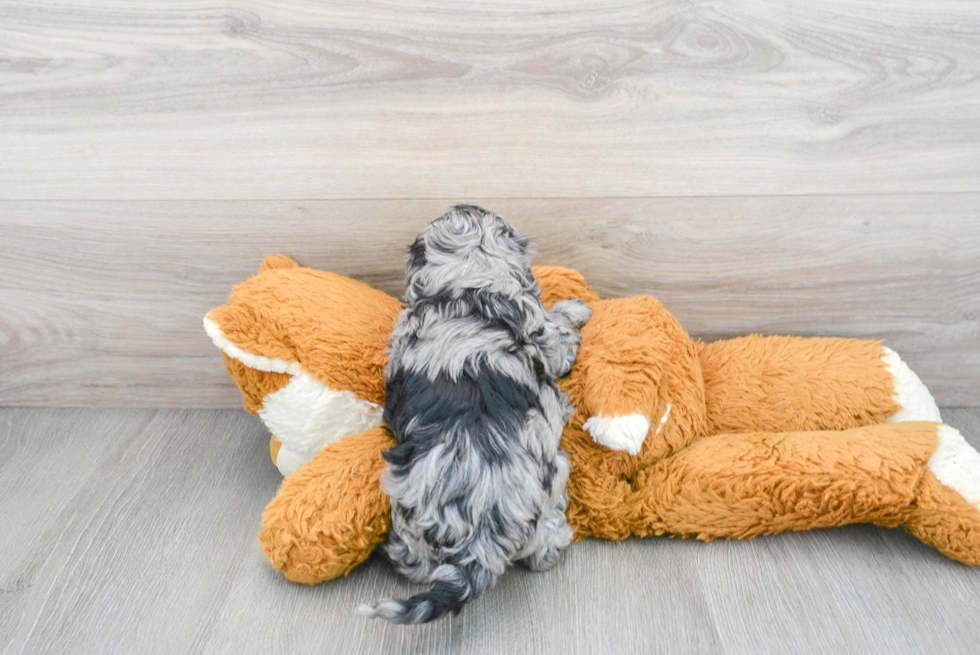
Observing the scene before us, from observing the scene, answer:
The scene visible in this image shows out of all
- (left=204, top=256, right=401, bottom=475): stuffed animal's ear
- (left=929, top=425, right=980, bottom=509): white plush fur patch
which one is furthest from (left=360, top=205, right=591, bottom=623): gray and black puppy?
(left=929, top=425, right=980, bottom=509): white plush fur patch

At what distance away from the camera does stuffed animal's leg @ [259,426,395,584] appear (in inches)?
43.5

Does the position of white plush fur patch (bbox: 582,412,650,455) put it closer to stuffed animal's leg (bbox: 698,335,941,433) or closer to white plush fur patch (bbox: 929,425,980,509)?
stuffed animal's leg (bbox: 698,335,941,433)

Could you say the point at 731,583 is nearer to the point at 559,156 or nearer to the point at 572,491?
the point at 572,491

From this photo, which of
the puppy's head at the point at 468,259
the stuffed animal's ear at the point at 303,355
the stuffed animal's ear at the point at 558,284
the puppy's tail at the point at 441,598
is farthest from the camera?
the stuffed animal's ear at the point at 558,284

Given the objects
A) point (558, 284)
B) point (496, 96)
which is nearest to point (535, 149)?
point (496, 96)

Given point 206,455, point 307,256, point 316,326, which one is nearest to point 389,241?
point 307,256

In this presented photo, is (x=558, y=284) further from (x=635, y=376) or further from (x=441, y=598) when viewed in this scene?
(x=441, y=598)

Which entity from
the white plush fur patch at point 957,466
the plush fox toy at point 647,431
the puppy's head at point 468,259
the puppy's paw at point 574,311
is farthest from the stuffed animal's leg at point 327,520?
the white plush fur patch at point 957,466

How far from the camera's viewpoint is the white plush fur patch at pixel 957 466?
1.15 metres

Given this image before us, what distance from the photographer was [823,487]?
3.85 feet

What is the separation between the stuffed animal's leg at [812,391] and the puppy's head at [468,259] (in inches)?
18.8

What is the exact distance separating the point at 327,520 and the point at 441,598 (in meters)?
0.26

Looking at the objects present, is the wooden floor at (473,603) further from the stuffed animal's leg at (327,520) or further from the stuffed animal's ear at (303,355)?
the stuffed animal's ear at (303,355)

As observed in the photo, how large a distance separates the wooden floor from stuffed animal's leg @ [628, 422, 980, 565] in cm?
5
